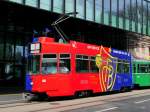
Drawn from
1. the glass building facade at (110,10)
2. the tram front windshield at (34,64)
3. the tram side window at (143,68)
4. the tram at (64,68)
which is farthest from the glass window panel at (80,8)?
the tram front windshield at (34,64)

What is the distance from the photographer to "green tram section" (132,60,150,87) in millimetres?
33062

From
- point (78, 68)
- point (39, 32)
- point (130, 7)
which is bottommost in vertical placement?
point (78, 68)

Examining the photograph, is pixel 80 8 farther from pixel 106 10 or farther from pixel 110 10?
pixel 110 10

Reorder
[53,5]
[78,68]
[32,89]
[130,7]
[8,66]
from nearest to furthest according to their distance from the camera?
1. [32,89]
2. [78,68]
3. [53,5]
4. [8,66]
5. [130,7]

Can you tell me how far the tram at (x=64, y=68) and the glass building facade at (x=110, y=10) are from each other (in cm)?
719

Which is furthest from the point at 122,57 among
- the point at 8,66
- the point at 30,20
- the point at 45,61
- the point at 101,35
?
the point at 101,35

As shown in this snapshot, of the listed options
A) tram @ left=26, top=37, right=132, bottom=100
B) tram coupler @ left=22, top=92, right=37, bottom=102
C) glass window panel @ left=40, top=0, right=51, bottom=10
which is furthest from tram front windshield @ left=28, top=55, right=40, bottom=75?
glass window panel @ left=40, top=0, right=51, bottom=10

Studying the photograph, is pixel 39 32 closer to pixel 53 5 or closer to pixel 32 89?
pixel 53 5

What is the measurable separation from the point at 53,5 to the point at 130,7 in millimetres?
14484

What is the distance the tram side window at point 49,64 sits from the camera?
20.3 m

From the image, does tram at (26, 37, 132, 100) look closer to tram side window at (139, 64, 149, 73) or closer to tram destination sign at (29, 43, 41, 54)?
tram destination sign at (29, 43, 41, 54)

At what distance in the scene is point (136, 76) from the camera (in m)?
33.1

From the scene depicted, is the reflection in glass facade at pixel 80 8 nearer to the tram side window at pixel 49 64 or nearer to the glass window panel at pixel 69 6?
the glass window panel at pixel 69 6

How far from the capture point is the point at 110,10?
3856cm
